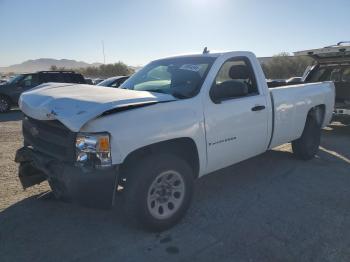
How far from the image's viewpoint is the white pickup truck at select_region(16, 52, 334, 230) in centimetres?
327

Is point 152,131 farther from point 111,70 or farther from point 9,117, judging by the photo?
point 111,70

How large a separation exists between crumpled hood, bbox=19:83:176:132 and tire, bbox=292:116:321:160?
327 centimetres

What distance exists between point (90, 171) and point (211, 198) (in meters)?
1.99

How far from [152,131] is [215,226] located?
129cm

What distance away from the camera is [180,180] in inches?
152

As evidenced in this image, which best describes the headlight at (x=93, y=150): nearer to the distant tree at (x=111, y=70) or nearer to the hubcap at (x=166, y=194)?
the hubcap at (x=166, y=194)

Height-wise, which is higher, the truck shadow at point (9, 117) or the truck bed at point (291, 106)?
the truck bed at point (291, 106)

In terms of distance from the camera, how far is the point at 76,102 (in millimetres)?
3471

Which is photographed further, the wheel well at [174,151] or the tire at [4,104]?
the tire at [4,104]

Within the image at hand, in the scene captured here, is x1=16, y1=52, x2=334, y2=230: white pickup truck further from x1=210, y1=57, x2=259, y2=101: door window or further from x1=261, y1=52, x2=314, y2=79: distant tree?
x1=261, y1=52, x2=314, y2=79: distant tree

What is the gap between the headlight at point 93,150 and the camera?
322cm

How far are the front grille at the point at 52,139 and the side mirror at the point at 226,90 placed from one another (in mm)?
1695

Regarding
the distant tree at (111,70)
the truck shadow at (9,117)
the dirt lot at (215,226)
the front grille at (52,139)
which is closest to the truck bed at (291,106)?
the dirt lot at (215,226)

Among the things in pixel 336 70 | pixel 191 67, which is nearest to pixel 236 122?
pixel 191 67
